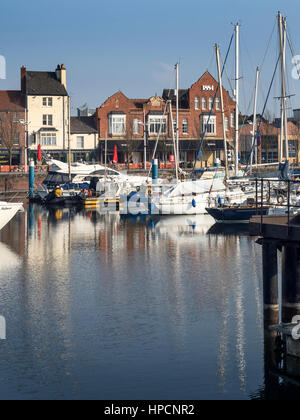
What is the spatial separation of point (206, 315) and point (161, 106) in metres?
81.9

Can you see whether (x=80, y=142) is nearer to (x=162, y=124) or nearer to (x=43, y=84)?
(x=43, y=84)

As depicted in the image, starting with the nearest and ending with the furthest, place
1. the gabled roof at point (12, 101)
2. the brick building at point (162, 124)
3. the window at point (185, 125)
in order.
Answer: the gabled roof at point (12, 101) < the brick building at point (162, 124) < the window at point (185, 125)

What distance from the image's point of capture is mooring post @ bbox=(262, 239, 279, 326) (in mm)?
21484

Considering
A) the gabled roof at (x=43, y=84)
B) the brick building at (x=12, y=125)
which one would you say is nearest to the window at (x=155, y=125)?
the gabled roof at (x=43, y=84)

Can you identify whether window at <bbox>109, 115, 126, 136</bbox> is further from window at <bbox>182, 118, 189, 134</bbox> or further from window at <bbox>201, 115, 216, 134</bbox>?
window at <bbox>201, 115, 216, 134</bbox>

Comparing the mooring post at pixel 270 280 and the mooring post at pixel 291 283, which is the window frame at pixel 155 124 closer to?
the mooring post at pixel 270 280

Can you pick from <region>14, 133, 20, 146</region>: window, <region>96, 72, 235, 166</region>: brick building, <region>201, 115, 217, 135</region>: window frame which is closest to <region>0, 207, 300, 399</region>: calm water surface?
<region>14, 133, 20, 146</region>: window

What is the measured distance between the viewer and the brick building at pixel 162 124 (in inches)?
4109

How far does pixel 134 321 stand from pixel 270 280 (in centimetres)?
619

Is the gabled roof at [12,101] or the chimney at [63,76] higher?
the chimney at [63,76]

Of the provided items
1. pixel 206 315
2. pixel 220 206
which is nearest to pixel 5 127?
pixel 220 206

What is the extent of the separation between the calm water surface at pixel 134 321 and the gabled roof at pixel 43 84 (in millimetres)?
58785
